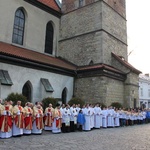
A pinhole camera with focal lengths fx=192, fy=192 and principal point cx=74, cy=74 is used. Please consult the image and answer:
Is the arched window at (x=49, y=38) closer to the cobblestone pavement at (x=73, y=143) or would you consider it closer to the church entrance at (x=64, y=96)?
the church entrance at (x=64, y=96)

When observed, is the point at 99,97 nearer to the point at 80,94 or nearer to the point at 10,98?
the point at 80,94

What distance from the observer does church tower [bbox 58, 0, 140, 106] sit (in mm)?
17891

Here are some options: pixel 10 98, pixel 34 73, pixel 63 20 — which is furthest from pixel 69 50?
pixel 10 98

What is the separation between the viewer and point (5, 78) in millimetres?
13430

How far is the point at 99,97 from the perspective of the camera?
678 inches

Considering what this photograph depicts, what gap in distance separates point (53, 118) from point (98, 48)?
10717 millimetres

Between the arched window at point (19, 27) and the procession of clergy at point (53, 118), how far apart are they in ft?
31.7

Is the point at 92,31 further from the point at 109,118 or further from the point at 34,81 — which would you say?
the point at 109,118

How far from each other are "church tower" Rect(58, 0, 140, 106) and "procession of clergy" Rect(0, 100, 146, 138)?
7.58 ft

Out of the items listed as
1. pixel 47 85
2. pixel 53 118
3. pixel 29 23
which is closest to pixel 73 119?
pixel 53 118

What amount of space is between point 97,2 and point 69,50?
6.09m

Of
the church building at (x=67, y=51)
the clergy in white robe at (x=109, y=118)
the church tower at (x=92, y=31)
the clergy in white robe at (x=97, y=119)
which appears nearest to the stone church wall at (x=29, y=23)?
the church building at (x=67, y=51)

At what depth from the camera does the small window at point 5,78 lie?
42.7 ft

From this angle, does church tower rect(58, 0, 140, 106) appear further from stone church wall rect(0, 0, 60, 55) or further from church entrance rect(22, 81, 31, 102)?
church entrance rect(22, 81, 31, 102)
